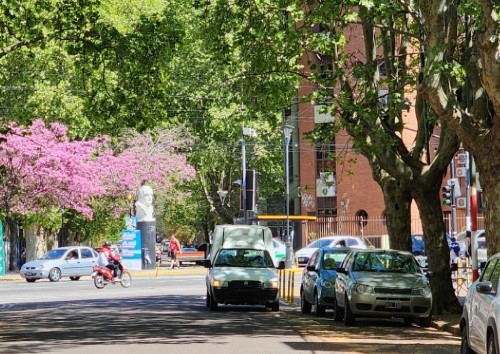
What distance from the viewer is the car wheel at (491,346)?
11539mm

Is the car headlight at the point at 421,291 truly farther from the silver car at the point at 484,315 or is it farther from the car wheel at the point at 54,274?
the car wheel at the point at 54,274

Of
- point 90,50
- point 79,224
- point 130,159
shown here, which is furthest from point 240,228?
point 79,224

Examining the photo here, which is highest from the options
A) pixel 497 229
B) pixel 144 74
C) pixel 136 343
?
pixel 144 74

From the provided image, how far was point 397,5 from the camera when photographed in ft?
69.6

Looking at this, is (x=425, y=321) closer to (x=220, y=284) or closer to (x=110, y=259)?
(x=220, y=284)

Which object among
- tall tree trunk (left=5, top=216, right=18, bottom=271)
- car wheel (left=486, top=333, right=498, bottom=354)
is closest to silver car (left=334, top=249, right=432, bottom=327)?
car wheel (left=486, top=333, right=498, bottom=354)

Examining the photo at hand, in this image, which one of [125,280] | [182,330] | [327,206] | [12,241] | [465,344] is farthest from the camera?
[327,206]

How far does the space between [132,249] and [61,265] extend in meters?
6.16

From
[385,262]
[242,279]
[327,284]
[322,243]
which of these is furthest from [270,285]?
[322,243]

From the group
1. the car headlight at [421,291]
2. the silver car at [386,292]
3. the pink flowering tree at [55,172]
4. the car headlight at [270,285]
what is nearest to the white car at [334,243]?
the pink flowering tree at [55,172]

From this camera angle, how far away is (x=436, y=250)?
2478cm

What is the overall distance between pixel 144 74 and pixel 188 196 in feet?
149

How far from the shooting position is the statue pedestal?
5462 centimetres

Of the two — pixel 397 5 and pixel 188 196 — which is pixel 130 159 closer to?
pixel 188 196
